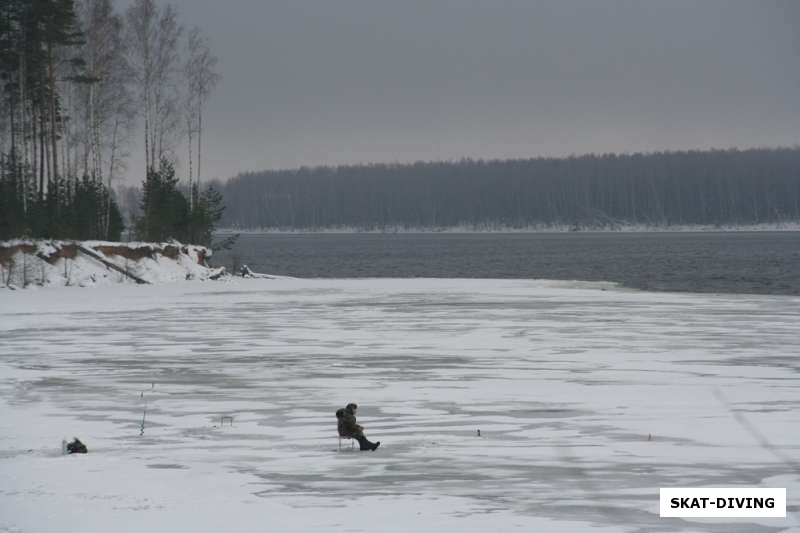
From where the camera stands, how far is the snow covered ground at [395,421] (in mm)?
8656

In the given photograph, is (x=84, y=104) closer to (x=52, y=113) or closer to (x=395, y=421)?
(x=52, y=113)

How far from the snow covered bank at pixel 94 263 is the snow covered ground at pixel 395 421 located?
14292mm

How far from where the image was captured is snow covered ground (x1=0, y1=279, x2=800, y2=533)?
341 inches

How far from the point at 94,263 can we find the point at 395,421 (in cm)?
3392

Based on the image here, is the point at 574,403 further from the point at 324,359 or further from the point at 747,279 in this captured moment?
the point at 747,279

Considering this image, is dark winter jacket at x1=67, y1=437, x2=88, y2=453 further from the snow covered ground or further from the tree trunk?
the tree trunk

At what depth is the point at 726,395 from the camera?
1440cm

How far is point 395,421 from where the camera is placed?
1272cm

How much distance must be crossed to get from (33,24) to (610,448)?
146 feet

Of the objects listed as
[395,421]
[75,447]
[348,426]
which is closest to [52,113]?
[395,421]

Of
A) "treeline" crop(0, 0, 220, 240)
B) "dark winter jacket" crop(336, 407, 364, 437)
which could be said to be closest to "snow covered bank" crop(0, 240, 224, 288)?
"treeline" crop(0, 0, 220, 240)

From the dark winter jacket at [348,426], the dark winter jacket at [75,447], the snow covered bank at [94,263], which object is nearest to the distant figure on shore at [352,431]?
the dark winter jacket at [348,426]

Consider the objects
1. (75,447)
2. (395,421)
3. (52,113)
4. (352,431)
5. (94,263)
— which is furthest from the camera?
(52,113)

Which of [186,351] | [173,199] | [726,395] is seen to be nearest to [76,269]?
[173,199]
